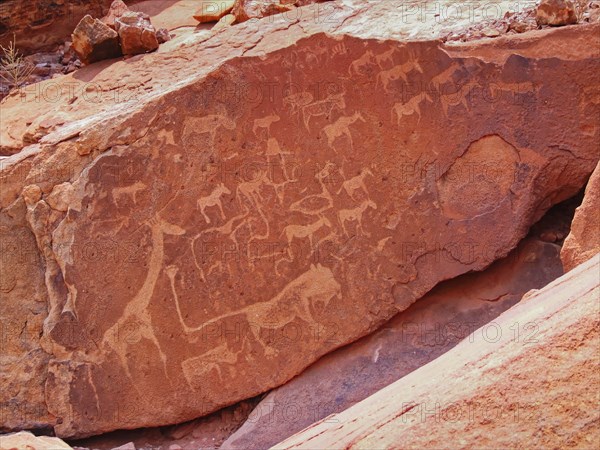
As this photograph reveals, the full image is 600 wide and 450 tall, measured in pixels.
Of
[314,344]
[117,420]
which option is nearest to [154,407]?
[117,420]

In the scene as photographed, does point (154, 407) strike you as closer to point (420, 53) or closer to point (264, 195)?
point (264, 195)

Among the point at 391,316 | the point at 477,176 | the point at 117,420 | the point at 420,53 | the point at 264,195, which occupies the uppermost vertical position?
the point at 420,53

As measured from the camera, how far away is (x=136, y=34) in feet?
13.6

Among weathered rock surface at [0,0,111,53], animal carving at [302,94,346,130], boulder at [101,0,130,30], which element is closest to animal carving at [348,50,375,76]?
animal carving at [302,94,346,130]

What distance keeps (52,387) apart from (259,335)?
2.66 feet

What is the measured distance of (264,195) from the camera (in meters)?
3.24

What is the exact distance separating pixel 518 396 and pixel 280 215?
174 centimetres

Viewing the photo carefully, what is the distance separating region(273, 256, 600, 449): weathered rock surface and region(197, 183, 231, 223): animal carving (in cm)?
151

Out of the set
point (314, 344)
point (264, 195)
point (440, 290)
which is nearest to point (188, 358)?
point (314, 344)

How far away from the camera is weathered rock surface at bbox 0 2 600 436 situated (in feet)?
10.5

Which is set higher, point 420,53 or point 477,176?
point 420,53

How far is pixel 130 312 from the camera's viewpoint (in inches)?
126

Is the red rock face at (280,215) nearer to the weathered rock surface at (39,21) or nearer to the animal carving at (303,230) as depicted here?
the animal carving at (303,230)

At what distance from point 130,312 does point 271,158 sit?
0.80 meters
